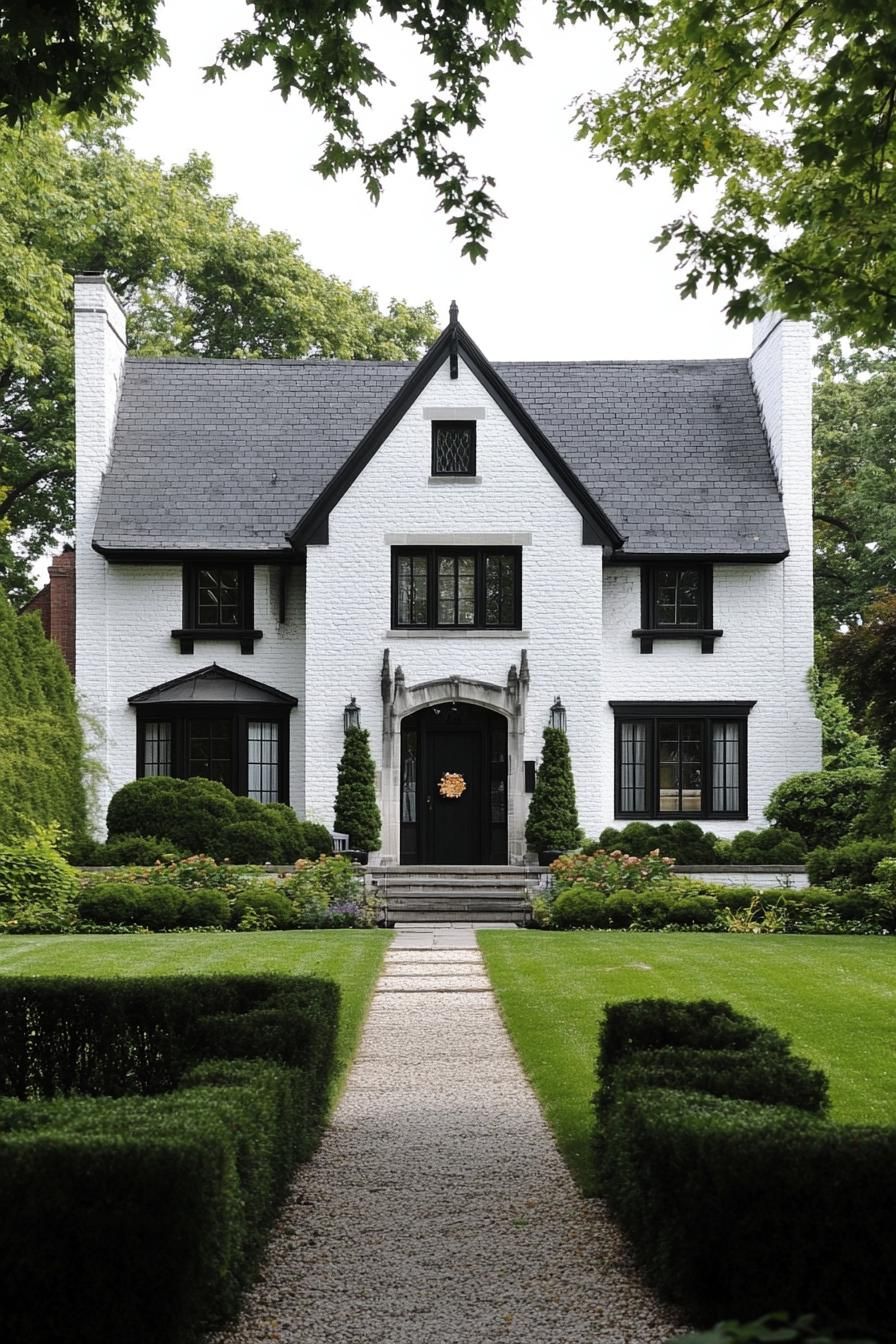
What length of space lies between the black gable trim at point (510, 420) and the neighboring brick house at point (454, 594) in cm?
5

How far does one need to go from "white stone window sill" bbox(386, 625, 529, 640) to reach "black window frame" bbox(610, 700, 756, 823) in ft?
7.40

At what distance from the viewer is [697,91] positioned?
1146 centimetres

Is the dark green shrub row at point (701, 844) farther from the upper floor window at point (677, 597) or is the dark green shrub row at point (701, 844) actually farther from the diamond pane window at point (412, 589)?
the diamond pane window at point (412, 589)

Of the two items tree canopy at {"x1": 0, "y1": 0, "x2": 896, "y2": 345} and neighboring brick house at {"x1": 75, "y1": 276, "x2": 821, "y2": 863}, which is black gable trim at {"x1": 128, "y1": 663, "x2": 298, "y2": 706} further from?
tree canopy at {"x1": 0, "y1": 0, "x2": 896, "y2": 345}

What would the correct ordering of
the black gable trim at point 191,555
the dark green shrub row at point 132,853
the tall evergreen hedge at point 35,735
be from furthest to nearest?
1. the black gable trim at point 191,555
2. the tall evergreen hedge at point 35,735
3. the dark green shrub row at point 132,853

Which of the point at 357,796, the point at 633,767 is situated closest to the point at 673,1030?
the point at 357,796

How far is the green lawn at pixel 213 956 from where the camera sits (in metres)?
14.2

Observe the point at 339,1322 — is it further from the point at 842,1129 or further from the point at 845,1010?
the point at 845,1010

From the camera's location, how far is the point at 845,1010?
41.5ft

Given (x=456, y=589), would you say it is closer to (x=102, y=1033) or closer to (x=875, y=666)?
(x=875, y=666)

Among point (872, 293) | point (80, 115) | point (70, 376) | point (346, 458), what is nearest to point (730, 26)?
point (872, 293)

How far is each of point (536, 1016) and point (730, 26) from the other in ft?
24.9

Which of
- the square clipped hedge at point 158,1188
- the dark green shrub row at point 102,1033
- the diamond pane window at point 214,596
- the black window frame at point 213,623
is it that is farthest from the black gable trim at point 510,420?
the square clipped hedge at point 158,1188

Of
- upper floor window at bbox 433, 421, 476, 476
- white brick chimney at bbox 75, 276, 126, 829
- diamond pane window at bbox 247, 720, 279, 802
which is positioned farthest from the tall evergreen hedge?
upper floor window at bbox 433, 421, 476, 476
